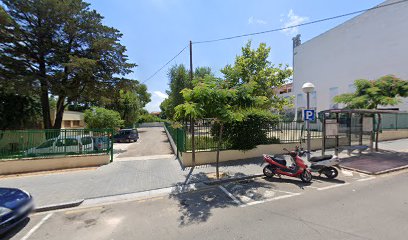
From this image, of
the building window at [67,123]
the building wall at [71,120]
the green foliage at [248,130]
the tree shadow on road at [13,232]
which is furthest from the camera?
the building window at [67,123]

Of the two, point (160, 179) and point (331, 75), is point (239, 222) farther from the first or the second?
point (331, 75)

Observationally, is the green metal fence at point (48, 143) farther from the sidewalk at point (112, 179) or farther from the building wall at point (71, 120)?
the building wall at point (71, 120)

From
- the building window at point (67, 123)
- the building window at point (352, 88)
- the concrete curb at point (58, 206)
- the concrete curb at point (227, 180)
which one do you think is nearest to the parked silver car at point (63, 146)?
the concrete curb at point (58, 206)

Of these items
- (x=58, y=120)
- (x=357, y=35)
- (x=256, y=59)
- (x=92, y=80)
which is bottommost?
(x=58, y=120)

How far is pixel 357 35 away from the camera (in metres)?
26.7

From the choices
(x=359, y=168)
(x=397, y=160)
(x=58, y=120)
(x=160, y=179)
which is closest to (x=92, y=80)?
(x=58, y=120)

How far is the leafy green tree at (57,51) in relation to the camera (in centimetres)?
1442

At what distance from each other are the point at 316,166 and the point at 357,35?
28.5 meters

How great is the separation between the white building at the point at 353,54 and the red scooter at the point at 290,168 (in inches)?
853

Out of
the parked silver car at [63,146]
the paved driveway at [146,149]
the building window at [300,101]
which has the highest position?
the building window at [300,101]

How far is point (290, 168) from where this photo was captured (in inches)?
275

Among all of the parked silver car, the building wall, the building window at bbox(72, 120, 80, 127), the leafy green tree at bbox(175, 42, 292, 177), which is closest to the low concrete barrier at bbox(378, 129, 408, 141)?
the leafy green tree at bbox(175, 42, 292, 177)

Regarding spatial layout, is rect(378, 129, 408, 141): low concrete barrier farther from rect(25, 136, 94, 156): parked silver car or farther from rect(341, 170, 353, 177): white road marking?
rect(25, 136, 94, 156): parked silver car

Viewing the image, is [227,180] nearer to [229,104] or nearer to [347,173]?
[229,104]
